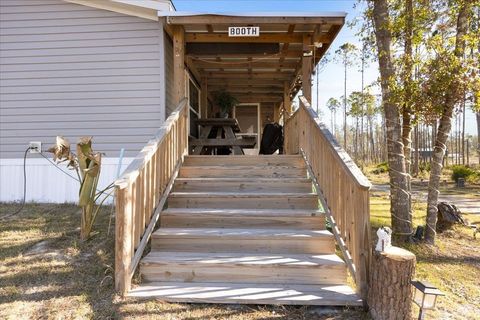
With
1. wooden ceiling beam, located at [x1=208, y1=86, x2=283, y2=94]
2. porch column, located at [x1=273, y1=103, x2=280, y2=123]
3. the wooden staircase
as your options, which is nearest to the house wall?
the wooden staircase

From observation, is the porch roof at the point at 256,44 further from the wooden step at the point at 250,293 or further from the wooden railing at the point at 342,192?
the wooden step at the point at 250,293

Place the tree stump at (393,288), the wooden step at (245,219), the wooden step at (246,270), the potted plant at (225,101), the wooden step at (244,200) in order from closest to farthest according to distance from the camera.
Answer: the tree stump at (393,288)
the wooden step at (246,270)
the wooden step at (245,219)
the wooden step at (244,200)
the potted plant at (225,101)

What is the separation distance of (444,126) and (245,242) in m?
2.88

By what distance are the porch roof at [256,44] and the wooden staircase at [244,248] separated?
2.14 metres

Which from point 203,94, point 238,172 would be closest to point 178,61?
point 238,172

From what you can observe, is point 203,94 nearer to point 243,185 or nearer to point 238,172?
point 238,172

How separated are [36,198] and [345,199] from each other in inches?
206

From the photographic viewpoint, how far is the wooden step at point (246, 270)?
299cm

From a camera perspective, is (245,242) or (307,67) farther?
(307,67)

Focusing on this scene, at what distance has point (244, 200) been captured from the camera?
400cm

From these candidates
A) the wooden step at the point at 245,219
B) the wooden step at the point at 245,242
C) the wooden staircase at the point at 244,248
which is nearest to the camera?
the wooden staircase at the point at 244,248

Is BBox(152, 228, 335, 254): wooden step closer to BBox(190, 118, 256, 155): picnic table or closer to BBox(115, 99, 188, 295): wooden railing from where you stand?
BBox(115, 99, 188, 295): wooden railing

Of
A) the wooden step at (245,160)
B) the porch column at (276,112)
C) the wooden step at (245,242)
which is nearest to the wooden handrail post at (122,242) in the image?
the wooden step at (245,242)

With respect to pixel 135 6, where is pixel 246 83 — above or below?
below
